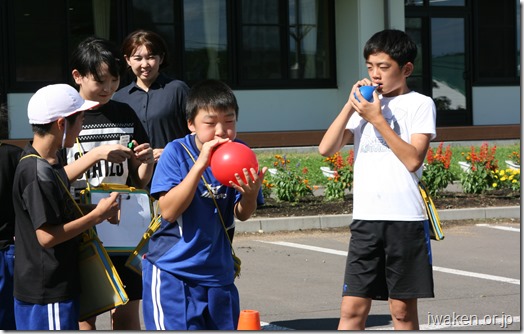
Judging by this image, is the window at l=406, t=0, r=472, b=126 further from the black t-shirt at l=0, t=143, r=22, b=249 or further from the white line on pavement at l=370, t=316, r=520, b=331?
the black t-shirt at l=0, t=143, r=22, b=249

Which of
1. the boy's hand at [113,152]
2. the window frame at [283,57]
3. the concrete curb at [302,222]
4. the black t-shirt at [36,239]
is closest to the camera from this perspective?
the black t-shirt at [36,239]

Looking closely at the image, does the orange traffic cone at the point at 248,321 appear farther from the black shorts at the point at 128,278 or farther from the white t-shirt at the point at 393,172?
the white t-shirt at the point at 393,172

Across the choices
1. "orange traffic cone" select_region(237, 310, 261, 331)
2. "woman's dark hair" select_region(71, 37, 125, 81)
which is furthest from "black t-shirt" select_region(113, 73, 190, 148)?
"orange traffic cone" select_region(237, 310, 261, 331)

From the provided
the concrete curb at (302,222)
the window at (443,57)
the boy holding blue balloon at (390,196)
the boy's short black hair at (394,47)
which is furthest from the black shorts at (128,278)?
the window at (443,57)

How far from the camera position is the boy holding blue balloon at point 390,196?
5078 millimetres

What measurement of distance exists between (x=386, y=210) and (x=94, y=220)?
5.45 ft

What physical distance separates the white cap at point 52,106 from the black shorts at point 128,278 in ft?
3.95

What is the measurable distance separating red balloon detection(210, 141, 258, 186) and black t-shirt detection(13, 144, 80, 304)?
29.3 inches

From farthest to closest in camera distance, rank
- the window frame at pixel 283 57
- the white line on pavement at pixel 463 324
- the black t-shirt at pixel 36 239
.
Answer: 1. the window frame at pixel 283 57
2. the white line on pavement at pixel 463 324
3. the black t-shirt at pixel 36 239

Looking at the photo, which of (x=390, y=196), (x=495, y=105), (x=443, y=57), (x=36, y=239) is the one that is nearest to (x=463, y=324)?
(x=390, y=196)

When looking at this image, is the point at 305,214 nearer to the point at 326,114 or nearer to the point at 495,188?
the point at 495,188

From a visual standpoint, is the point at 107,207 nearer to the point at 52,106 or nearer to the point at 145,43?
the point at 52,106

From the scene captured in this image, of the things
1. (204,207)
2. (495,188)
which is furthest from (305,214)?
(204,207)

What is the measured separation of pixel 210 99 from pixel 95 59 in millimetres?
1233
